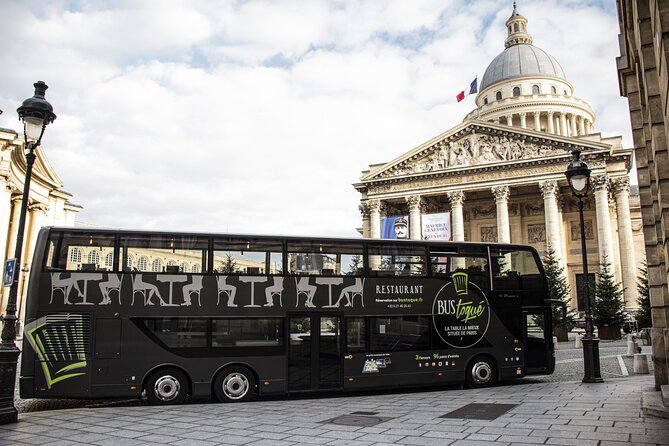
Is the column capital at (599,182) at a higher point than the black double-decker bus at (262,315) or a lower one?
higher

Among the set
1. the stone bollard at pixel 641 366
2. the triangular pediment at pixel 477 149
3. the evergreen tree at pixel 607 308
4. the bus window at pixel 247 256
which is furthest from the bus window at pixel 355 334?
the triangular pediment at pixel 477 149

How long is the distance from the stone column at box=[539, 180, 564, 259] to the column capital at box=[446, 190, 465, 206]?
23.5 ft

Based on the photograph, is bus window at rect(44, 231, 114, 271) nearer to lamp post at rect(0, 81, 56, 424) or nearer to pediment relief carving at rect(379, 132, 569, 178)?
lamp post at rect(0, 81, 56, 424)

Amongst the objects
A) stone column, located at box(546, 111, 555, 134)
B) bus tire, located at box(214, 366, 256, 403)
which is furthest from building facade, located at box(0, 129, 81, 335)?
stone column, located at box(546, 111, 555, 134)

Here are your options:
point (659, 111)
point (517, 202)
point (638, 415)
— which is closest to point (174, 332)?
point (638, 415)

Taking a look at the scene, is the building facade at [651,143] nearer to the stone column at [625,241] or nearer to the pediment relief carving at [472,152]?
the stone column at [625,241]

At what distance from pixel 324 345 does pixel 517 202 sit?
4733 centimetres

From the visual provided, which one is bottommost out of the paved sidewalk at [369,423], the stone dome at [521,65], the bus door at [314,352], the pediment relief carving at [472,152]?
the paved sidewalk at [369,423]

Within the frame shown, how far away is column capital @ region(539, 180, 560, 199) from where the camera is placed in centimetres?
4844

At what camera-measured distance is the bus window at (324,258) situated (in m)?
12.0

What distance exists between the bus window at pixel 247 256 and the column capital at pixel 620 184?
43.3 metres

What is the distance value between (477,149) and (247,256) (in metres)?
44.1

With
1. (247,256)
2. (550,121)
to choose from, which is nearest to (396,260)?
(247,256)

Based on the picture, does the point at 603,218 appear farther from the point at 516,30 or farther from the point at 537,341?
the point at 516,30
